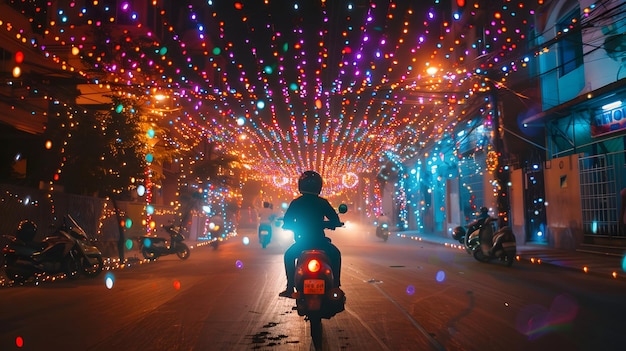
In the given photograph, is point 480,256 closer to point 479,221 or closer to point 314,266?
Answer: point 479,221

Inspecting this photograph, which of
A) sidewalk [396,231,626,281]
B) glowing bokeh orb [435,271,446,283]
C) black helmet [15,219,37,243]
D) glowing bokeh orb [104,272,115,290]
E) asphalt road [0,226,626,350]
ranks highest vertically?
black helmet [15,219,37,243]

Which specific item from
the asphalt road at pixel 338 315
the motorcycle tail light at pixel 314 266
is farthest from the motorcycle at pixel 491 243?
the motorcycle tail light at pixel 314 266

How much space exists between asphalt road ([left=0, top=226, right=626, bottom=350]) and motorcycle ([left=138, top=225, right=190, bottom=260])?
4984mm

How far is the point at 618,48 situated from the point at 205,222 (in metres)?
24.1

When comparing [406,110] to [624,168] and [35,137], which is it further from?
[35,137]

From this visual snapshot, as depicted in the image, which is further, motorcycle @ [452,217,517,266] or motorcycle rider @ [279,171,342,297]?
motorcycle @ [452,217,517,266]

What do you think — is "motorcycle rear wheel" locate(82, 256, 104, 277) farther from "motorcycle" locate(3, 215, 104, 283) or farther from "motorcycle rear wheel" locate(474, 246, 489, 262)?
"motorcycle rear wheel" locate(474, 246, 489, 262)

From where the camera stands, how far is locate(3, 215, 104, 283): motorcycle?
36.4 feet

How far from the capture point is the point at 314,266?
18.4 feet

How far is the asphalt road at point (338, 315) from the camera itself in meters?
5.86

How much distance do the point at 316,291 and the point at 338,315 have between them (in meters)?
2.09

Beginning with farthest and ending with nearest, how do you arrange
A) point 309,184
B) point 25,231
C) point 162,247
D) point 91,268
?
1. point 162,247
2. point 91,268
3. point 25,231
4. point 309,184

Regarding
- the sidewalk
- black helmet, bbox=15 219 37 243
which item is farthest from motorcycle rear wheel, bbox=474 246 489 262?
black helmet, bbox=15 219 37 243

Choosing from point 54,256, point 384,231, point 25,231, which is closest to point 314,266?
point 54,256
